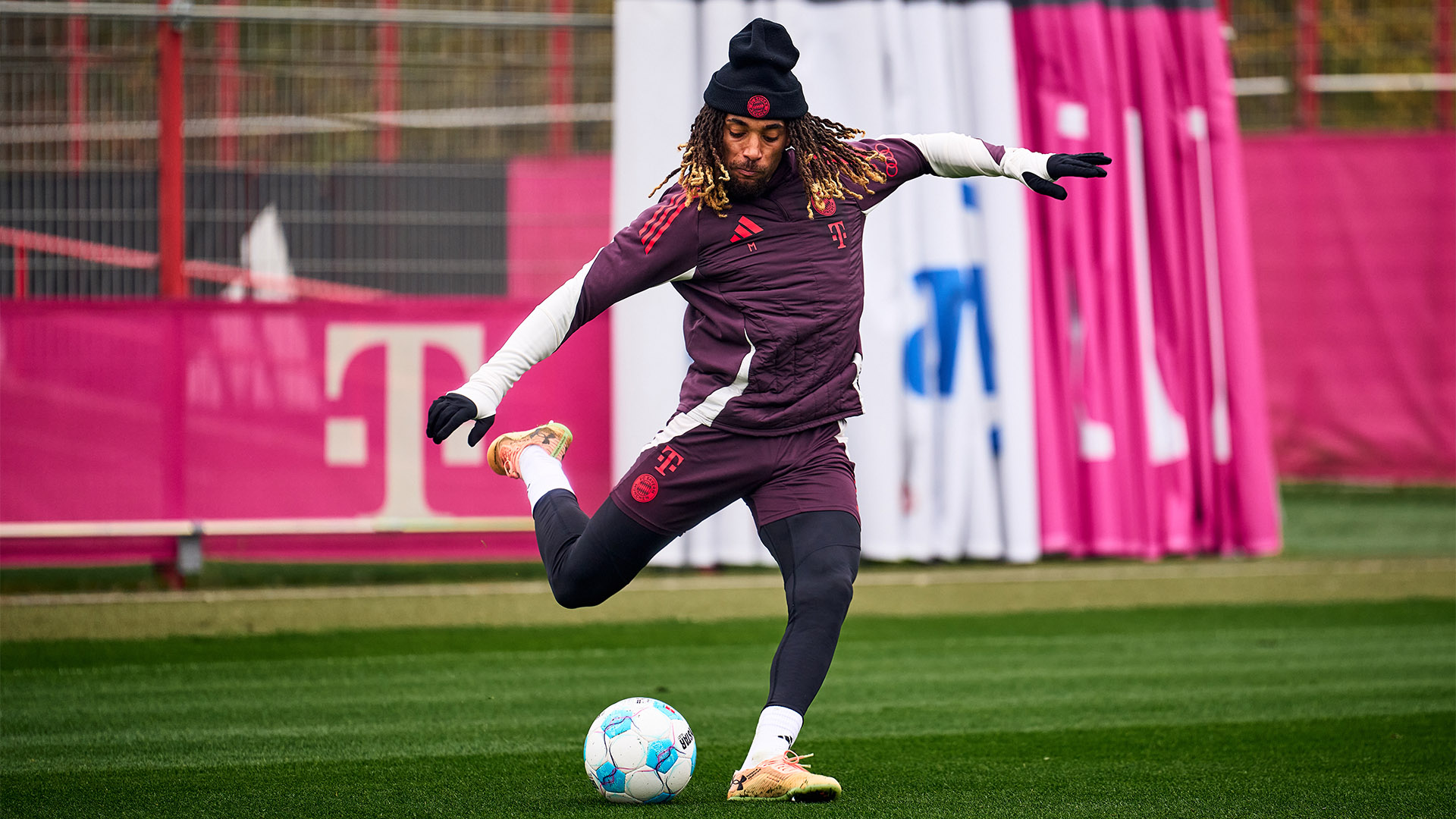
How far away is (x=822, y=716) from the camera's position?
573cm

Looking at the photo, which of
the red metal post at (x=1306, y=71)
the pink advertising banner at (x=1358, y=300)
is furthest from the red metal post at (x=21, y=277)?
the red metal post at (x=1306, y=71)

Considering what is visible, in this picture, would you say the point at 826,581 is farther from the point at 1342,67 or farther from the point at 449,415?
the point at 1342,67

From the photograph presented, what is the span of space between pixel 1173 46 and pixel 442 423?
6.69 m

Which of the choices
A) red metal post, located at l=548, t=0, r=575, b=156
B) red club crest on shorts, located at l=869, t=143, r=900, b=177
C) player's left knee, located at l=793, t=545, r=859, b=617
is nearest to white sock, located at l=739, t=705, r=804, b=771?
player's left knee, located at l=793, t=545, r=859, b=617

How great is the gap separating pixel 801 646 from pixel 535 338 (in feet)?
3.69

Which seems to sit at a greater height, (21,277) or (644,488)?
(21,277)

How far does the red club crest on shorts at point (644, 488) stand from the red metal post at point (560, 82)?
509 cm

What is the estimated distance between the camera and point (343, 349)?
8.53 meters

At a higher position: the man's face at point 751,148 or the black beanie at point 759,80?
the black beanie at point 759,80

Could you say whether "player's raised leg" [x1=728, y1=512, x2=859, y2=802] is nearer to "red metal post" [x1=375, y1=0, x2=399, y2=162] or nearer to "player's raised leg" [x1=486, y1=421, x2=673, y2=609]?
"player's raised leg" [x1=486, y1=421, x2=673, y2=609]

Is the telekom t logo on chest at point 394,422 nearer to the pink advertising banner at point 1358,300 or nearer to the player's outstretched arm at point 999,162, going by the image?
the player's outstretched arm at point 999,162

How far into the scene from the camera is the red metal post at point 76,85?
8.23 meters

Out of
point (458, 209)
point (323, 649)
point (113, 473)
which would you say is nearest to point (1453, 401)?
point (458, 209)

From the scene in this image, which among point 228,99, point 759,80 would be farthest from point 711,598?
point 759,80
